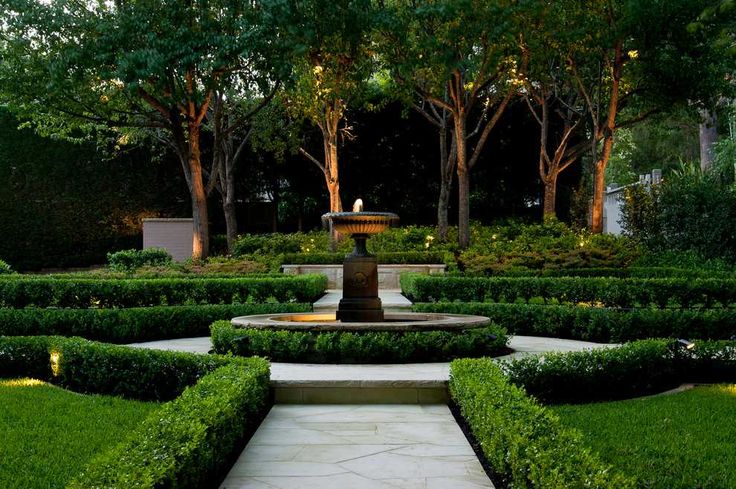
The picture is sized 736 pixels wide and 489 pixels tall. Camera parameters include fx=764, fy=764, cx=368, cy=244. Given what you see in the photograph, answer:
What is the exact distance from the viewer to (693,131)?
137 feet

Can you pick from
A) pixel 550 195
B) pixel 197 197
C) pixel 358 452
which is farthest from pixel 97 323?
pixel 550 195

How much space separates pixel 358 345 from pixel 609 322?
421 cm

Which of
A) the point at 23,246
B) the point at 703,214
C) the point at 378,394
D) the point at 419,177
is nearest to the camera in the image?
the point at 378,394

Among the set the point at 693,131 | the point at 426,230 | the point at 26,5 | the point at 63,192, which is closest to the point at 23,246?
the point at 63,192

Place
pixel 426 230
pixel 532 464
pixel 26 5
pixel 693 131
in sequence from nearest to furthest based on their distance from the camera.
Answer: pixel 532 464 → pixel 26 5 → pixel 426 230 → pixel 693 131

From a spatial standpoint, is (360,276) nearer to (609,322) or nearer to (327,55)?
(609,322)

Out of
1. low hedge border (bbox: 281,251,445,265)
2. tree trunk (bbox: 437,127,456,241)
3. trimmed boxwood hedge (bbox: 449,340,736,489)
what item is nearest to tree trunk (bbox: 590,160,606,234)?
low hedge border (bbox: 281,251,445,265)

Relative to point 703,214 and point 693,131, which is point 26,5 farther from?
point 693,131

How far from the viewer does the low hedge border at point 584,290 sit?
1228cm

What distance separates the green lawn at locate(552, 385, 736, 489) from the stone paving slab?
3.32 ft

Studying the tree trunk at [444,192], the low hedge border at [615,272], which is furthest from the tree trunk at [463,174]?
the low hedge border at [615,272]

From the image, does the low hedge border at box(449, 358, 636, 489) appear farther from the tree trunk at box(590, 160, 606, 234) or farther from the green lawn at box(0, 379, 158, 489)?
the tree trunk at box(590, 160, 606, 234)

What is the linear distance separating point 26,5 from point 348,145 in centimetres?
1311

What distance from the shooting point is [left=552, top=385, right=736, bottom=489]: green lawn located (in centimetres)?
480
